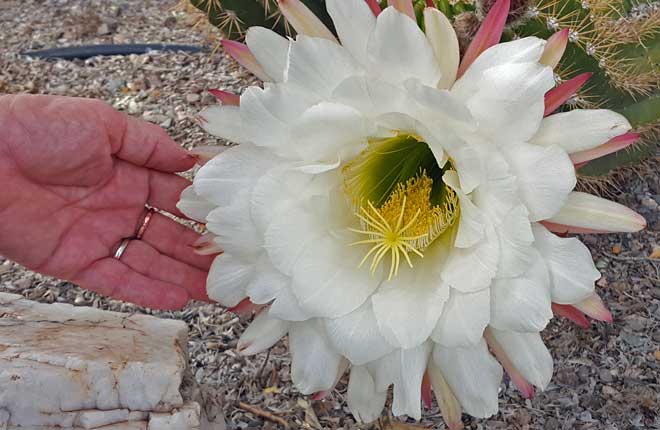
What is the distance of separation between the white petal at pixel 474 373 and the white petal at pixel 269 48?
38 cm

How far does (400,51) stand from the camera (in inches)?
29.2

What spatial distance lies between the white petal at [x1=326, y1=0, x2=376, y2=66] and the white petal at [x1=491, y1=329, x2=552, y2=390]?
36 cm

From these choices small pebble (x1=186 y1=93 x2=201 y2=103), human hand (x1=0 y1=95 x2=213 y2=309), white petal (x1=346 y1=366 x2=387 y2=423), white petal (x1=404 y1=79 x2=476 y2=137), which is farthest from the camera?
small pebble (x1=186 y1=93 x2=201 y2=103)

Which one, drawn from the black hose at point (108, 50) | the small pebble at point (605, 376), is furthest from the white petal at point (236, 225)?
the black hose at point (108, 50)

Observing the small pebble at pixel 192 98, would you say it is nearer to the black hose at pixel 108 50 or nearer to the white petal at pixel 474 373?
the black hose at pixel 108 50

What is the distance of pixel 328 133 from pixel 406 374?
0.29 metres

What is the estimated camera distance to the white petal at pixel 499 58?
2.44ft

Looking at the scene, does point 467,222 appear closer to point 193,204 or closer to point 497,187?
point 497,187

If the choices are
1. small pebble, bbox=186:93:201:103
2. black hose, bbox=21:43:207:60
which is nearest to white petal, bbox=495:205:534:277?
small pebble, bbox=186:93:201:103

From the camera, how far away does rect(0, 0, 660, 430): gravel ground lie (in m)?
1.39

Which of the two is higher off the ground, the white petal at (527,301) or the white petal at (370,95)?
the white petal at (370,95)

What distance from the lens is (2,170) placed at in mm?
1208

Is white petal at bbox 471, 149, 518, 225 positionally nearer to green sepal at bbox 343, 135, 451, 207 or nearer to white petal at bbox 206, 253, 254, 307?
green sepal at bbox 343, 135, 451, 207

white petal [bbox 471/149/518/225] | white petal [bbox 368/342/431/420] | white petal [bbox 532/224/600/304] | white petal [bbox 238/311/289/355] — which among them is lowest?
white petal [bbox 238/311/289/355]
